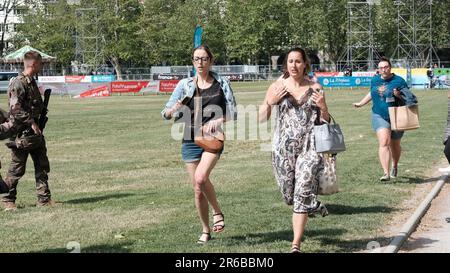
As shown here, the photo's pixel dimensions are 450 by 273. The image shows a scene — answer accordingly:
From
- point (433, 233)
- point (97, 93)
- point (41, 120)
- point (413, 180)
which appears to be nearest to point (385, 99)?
point (413, 180)

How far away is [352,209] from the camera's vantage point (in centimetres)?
944

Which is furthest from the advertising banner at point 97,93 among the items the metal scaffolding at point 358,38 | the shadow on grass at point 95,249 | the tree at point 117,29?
the shadow on grass at point 95,249

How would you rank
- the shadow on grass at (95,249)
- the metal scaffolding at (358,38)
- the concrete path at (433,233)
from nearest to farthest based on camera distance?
the shadow on grass at (95,249)
the concrete path at (433,233)
the metal scaffolding at (358,38)

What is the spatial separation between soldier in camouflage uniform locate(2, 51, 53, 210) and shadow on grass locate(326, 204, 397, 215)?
151 inches

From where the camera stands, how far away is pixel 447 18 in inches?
3351

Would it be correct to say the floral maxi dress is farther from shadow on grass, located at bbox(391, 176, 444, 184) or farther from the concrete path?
shadow on grass, located at bbox(391, 176, 444, 184)

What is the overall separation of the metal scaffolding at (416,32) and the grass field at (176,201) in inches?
2135

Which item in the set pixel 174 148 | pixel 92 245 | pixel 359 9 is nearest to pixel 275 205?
pixel 92 245

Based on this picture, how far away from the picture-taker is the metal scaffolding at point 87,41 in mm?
80312

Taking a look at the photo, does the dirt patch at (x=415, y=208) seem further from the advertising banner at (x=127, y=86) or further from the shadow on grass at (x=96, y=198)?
the advertising banner at (x=127, y=86)

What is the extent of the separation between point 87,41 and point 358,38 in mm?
29800

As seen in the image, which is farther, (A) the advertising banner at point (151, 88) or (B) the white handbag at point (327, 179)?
(A) the advertising banner at point (151, 88)

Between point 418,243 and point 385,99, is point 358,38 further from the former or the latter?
point 418,243
